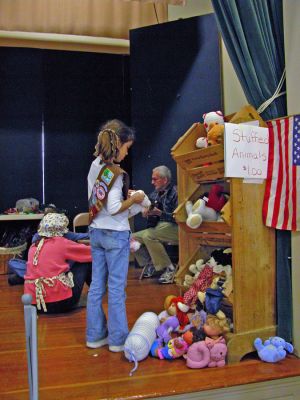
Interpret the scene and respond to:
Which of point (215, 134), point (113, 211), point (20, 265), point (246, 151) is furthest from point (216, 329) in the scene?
point (20, 265)

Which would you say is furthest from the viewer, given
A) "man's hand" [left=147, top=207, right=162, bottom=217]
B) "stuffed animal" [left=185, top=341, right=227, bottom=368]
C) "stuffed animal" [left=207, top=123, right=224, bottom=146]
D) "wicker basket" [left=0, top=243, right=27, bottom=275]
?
"wicker basket" [left=0, top=243, right=27, bottom=275]

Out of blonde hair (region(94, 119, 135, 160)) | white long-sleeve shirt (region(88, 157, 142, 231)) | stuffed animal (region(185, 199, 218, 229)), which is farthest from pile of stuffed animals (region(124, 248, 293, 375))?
blonde hair (region(94, 119, 135, 160))

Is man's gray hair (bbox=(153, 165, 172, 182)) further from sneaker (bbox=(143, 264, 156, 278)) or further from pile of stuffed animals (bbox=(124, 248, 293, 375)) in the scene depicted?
pile of stuffed animals (bbox=(124, 248, 293, 375))

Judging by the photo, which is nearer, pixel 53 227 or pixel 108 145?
pixel 108 145

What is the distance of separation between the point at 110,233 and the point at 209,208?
66cm

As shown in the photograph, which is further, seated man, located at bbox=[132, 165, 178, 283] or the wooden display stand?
seated man, located at bbox=[132, 165, 178, 283]

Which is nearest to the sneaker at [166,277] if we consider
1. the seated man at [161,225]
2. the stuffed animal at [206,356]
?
the seated man at [161,225]

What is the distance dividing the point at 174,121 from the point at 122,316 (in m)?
2.78

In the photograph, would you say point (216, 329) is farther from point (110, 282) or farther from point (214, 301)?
point (110, 282)

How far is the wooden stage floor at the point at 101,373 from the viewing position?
1702mm

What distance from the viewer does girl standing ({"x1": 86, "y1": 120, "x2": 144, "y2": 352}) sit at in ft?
7.00

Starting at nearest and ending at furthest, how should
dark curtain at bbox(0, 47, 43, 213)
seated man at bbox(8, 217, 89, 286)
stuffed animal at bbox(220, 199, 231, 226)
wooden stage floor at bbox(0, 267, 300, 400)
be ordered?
1. wooden stage floor at bbox(0, 267, 300, 400)
2. stuffed animal at bbox(220, 199, 231, 226)
3. seated man at bbox(8, 217, 89, 286)
4. dark curtain at bbox(0, 47, 43, 213)

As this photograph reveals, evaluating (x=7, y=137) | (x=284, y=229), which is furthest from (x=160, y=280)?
(x=7, y=137)

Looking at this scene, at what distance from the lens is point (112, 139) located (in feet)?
7.07
